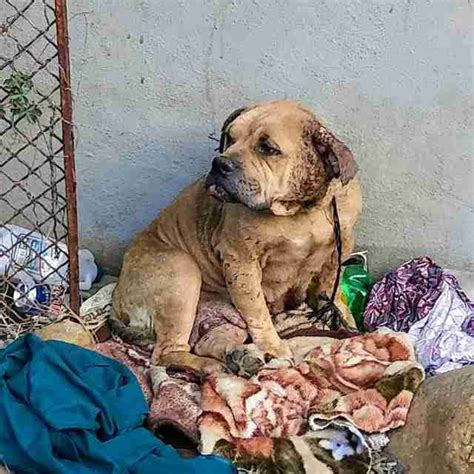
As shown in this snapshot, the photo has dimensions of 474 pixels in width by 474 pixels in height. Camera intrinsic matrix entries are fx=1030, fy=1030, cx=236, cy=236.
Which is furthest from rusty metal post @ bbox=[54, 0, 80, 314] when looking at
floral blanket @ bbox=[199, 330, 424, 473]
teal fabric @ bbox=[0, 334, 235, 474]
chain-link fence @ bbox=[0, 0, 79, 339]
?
floral blanket @ bbox=[199, 330, 424, 473]

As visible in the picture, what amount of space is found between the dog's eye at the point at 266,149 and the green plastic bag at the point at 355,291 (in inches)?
33.7

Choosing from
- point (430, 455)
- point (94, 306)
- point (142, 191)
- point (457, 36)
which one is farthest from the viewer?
point (142, 191)

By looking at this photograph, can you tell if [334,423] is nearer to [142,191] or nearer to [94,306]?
[94,306]

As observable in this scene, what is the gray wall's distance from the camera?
3.79 m

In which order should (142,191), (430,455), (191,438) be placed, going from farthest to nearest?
(142,191) < (191,438) < (430,455)

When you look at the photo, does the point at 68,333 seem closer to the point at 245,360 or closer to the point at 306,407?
the point at 245,360

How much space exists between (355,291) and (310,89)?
80 centimetres

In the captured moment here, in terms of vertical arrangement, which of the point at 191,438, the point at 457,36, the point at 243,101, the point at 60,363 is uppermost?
the point at 457,36

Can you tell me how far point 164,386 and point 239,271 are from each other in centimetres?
48

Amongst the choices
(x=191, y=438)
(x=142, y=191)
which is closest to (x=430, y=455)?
(x=191, y=438)

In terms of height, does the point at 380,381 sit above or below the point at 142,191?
below

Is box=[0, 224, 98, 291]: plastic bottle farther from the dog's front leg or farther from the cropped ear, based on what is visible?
the cropped ear

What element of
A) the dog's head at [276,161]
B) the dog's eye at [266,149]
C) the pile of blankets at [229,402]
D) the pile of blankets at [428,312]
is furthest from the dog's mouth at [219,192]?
the pile of blankets at [428,312]

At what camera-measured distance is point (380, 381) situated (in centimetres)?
325
